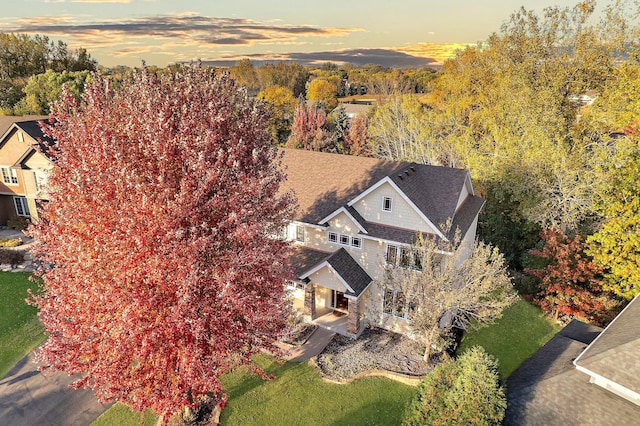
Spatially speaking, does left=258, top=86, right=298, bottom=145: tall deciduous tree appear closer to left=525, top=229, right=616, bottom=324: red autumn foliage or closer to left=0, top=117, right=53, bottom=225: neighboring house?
left=0, top=117, right=53, bottom=225: neighboring house

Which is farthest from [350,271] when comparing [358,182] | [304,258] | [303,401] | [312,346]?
[303,401]

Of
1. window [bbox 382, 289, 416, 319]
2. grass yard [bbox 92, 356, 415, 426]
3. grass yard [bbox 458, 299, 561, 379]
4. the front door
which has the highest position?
window [bbox 382, 289, 416, 319]

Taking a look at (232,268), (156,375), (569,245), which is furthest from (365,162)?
(156,375)

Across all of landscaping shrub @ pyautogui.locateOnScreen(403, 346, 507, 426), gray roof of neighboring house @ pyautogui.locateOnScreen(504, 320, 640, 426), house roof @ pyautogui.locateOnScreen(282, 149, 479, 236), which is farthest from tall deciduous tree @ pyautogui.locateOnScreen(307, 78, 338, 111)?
landscaping shrub @ pyautogui.locateOnScreen(403, 346, 507, 426)

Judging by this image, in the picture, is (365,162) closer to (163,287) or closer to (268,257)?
(268,257)

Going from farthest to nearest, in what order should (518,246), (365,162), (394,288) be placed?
(518,246)
(365,162)
(394,288)

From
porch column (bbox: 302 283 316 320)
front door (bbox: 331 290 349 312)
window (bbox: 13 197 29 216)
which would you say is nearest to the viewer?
porch column (bbox: 302 283 316 320)

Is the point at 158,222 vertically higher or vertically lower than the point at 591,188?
higher
